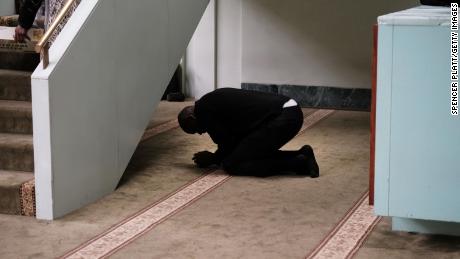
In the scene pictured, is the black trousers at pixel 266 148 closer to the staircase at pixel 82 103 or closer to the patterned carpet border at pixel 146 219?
the patterned carpet border at pixel 146 219

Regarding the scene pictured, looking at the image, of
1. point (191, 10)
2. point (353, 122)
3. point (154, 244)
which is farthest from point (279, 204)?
point (353, 122)

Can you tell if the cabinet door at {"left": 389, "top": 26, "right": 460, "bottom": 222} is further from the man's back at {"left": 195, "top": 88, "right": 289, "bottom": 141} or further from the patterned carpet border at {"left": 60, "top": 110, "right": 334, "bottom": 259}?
the man's back at {"left": 195, "top": 88, "right": 289, "bottom": 141}

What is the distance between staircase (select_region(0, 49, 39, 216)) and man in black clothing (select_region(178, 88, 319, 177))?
1.06 m

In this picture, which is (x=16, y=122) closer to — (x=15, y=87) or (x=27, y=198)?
(x=15, y=87)

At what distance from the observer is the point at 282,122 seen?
5.90m

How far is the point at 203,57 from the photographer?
9125mm

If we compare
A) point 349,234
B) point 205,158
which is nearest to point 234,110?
point 205,158

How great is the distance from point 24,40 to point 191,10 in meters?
1.37

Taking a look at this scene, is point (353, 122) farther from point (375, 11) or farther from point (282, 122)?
point (282, 122)

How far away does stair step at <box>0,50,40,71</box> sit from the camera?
6348mm

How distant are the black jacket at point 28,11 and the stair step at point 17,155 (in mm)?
757

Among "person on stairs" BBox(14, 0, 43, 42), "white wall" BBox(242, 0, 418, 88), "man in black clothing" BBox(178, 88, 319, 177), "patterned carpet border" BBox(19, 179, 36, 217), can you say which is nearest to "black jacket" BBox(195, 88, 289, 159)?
"man in black clothing" BBox(178, 88, 319, 177)

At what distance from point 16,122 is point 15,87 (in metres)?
0.38

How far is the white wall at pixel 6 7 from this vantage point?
7.66 metres
